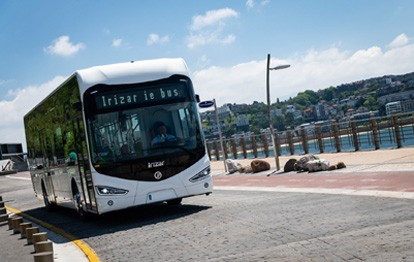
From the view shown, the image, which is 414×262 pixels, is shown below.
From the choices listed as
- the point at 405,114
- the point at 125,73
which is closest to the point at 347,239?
the point at 125,73

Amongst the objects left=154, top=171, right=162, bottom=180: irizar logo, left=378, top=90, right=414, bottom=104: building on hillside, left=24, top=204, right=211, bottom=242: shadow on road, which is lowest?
left=24, top=204, right=211, bottom=242: shadow on road

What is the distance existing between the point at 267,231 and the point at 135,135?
4.79 meters

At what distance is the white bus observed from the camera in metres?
13.1

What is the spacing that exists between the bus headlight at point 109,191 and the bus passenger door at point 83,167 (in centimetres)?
25

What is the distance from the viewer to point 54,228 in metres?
15.0

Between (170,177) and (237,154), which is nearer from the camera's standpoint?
(170,177)

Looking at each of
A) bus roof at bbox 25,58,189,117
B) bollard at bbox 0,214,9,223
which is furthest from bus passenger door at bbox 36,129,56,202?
bus roof at bbox 25,58,189,117

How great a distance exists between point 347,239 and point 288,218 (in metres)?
2.69

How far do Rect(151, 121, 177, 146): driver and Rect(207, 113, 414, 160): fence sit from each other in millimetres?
12747

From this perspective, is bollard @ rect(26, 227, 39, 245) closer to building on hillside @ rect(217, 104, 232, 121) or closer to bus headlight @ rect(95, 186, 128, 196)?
bus headlight @ rect(95, 186, 128, 196)

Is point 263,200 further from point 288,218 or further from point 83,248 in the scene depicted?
point 83,248

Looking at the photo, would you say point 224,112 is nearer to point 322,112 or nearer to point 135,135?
point 322,112

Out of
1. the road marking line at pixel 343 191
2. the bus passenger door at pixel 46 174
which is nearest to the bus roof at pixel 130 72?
the road marking line at pixel 343 191

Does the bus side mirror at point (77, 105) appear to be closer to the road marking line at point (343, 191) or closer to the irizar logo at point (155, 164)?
the irizar logo at point (155, 164)
